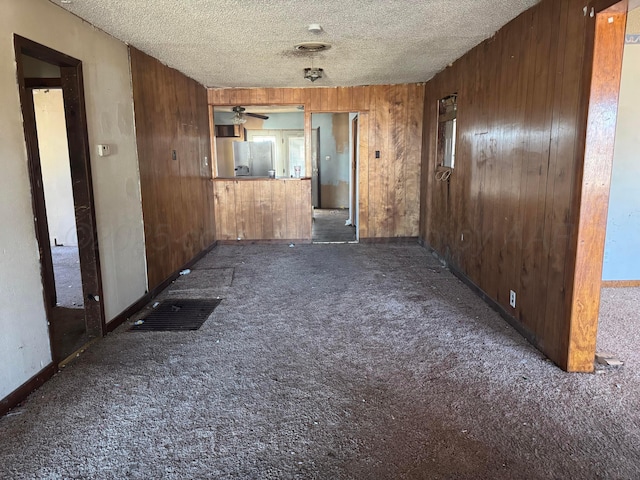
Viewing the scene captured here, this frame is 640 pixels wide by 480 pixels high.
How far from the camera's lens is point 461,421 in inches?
79.7

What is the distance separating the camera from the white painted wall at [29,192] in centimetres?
214

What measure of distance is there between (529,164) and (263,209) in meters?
4.12

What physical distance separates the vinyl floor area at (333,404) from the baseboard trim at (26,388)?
52 mm

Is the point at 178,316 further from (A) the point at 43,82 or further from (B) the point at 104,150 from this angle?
(A) the point at 43,82

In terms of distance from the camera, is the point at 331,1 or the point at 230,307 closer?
the point at 331,1

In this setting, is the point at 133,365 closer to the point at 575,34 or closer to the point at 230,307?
the point at 230,307

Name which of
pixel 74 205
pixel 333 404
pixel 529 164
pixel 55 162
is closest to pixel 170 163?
pixel 74 205

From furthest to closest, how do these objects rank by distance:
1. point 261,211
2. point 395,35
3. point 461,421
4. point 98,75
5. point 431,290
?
point 261,211 → point 431,290 → point 395,35 → point 98,75 → point 461,421

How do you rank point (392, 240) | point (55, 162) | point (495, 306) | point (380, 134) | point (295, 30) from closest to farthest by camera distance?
point (295, 30)
point (495, 306)
point (55, 162)
point (380, 134)
point (392, 240)

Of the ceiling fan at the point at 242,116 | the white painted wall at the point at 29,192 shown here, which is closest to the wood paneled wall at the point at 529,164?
the white painted wall at the point at 29,192

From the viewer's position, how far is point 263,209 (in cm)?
632

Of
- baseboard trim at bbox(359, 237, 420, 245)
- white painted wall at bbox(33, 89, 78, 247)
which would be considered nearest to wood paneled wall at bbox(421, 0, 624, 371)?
baseboard trim at bbox(359, 237, 420, 245)

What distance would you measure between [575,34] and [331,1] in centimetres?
143

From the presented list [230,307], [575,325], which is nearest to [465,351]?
[575,325]
